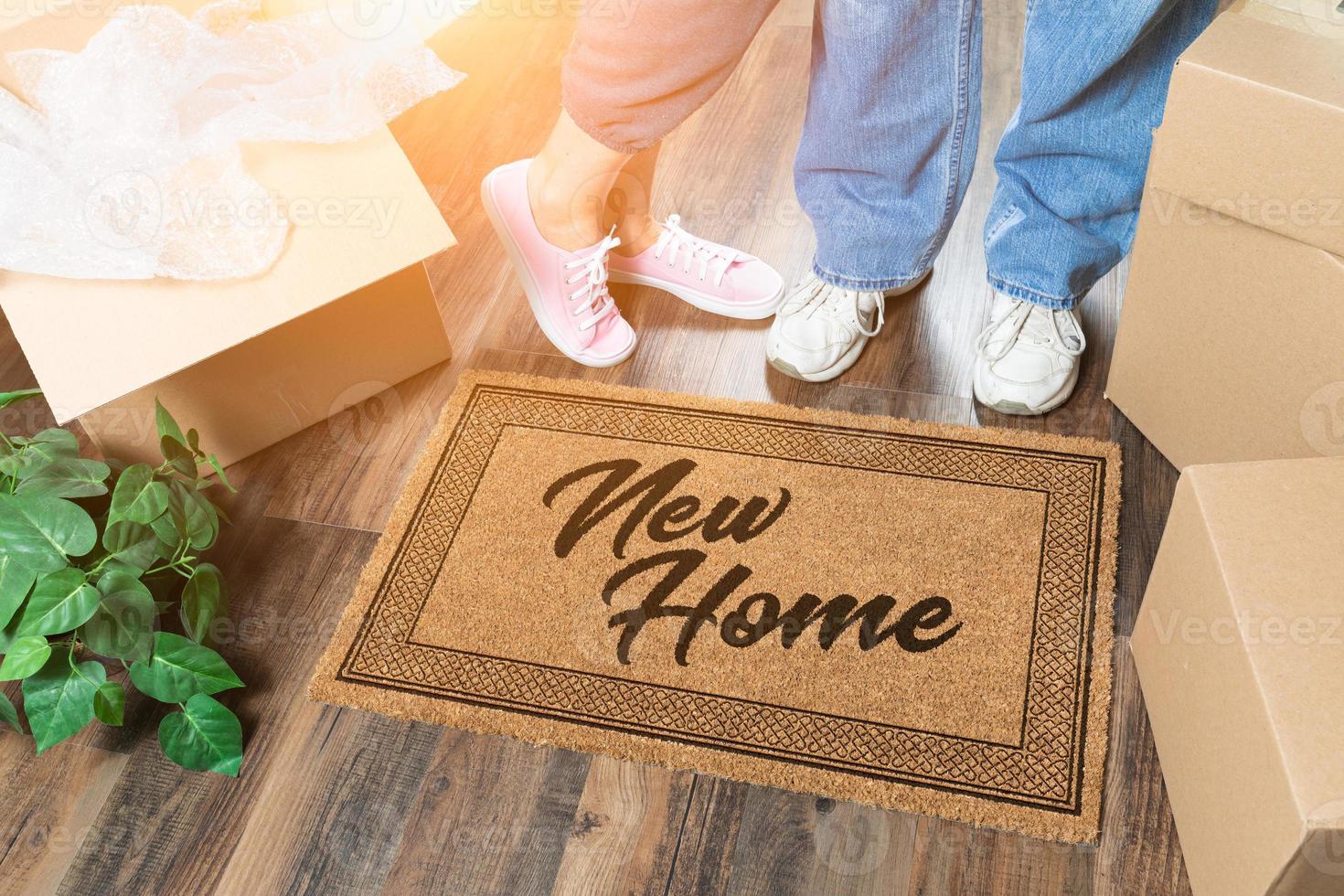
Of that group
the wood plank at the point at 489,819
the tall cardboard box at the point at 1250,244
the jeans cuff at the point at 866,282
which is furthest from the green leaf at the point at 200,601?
the tall cardboard box at the point at 1250,244

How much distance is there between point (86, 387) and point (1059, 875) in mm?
992

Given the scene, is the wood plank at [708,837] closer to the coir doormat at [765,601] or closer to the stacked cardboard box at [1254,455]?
the coir doormat at [765,601]

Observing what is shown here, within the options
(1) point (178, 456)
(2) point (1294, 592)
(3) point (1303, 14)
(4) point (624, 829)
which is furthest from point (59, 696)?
(3) point (1303, 14)

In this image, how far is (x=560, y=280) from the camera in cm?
128

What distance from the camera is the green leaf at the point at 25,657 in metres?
0.88

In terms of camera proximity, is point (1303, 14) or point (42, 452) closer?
point (1303, 14)

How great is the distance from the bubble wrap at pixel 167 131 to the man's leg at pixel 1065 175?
0.71m


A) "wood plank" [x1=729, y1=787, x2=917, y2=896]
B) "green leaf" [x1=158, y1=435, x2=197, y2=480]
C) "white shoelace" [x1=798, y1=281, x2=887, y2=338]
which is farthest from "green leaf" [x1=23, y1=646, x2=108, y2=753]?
"white shoelace" [x1=798, y1=281, x2=887, y2=338]

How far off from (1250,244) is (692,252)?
66 cm

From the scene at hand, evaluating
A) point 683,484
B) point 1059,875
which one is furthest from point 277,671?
point 1059,875

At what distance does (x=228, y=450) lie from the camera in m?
1.22

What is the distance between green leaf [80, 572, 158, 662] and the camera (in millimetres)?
929

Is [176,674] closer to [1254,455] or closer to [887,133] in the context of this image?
[887,133]

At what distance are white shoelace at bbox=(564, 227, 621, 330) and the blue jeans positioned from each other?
0.83 ft
